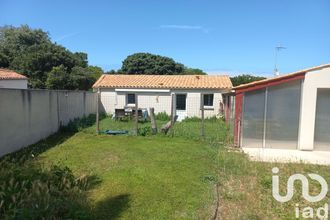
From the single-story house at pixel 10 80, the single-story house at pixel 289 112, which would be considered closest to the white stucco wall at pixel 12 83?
the single-story house at pixel 10 80

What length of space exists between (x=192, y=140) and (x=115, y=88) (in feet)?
34.5

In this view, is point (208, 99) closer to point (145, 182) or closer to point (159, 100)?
point (159, 100)

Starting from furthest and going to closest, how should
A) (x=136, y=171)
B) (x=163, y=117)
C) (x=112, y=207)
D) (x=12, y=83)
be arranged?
(x=12, y=83), (x=163, y=117), (x=136, y=171), (x=112, y=207)

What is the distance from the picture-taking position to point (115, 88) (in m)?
19.6

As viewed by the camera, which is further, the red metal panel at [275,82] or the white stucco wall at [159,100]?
the white stucco wall at [159,100]

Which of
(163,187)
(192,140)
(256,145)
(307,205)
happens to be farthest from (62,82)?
(307,205)

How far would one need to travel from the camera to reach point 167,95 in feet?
62.9

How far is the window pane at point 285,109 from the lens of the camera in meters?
9.66

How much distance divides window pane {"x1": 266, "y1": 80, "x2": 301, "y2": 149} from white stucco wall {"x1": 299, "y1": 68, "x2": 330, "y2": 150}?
19 centimetres

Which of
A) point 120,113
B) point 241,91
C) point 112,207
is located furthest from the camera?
point 120,113

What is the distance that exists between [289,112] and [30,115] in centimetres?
934

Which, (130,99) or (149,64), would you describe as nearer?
(130,99)

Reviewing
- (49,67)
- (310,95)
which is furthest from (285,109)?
(49,67)

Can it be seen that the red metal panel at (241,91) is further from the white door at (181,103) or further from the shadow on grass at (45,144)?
the white door at (181,103)
